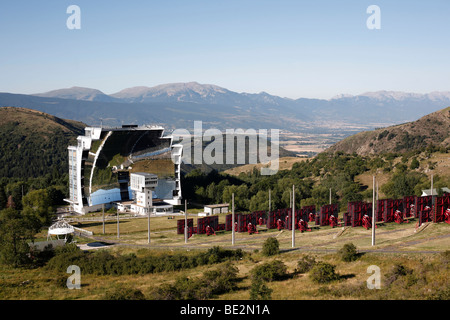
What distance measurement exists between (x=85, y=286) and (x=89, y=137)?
63.6 metres

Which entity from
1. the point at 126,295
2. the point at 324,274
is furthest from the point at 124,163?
the point at 324,274

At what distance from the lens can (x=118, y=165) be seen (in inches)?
4358

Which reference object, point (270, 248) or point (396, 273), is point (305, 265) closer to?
point (270, 248)

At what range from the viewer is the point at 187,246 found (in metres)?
62.2

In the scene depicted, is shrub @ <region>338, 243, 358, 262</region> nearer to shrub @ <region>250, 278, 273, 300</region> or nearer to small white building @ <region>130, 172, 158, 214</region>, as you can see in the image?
shrub @ <region>250, 278, 273, 300</region>

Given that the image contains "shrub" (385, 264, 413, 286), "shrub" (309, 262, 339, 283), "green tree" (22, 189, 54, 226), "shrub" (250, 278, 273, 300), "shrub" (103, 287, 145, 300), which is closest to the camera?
→ "shrub" (250, 278, 273, 300)

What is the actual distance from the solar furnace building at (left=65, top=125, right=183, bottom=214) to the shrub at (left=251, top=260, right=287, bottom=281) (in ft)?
227

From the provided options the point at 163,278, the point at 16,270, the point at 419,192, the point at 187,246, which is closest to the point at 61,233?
the point at 16,270

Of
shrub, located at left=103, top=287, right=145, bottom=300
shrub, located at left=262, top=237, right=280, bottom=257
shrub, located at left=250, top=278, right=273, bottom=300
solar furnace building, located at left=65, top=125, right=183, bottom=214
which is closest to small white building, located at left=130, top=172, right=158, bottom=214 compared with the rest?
solar furnace building, located at left=65, top=125, right=183, bottom=214

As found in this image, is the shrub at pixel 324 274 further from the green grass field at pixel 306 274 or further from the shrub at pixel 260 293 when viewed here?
the shrub at pixel 260 293

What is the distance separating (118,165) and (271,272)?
76258mm

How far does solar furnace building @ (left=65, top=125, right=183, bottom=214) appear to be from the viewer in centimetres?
10356

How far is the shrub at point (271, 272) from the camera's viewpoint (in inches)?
1631

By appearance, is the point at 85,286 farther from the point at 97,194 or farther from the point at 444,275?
the point at 97,194
